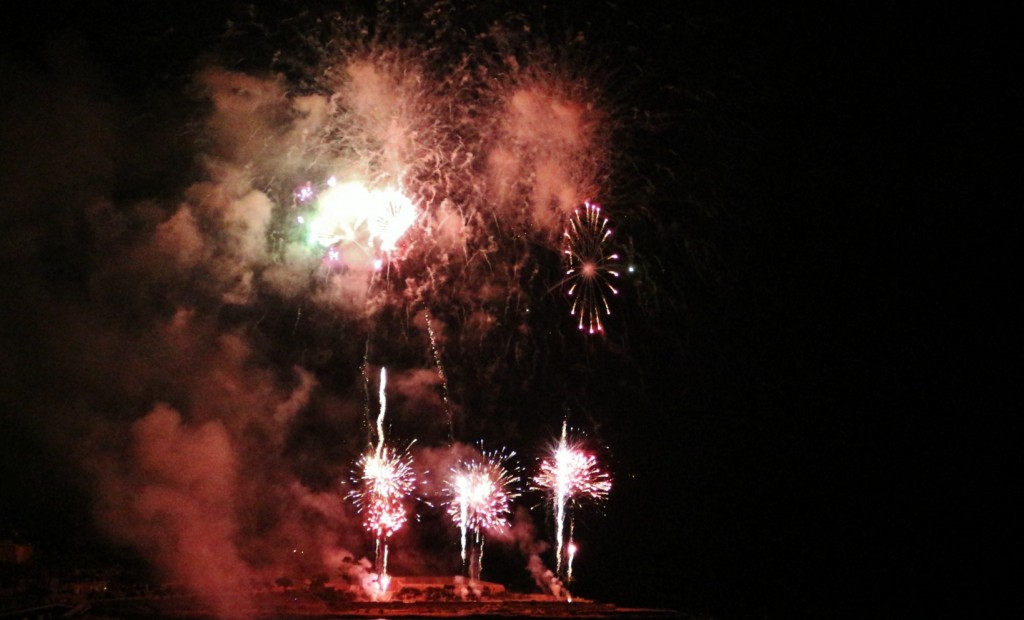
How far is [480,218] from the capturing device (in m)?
14.6

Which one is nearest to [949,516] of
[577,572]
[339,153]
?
[577,572]

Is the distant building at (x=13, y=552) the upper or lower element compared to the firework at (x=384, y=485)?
lower

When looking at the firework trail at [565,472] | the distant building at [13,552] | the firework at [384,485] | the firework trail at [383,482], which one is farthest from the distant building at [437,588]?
the distant building at [13,552]

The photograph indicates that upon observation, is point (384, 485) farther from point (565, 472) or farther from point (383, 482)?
point (565, 472)

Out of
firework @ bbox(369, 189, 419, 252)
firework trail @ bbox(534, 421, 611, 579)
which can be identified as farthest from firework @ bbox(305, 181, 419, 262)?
firework trail @ bbox(534, 421, 611, 579)

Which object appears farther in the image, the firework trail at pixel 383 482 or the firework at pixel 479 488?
the firework at pixel 479 488

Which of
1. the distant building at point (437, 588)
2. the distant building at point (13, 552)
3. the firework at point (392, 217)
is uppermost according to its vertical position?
the firework at point (392, 217)

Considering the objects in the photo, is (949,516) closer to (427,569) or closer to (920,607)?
(920,607)

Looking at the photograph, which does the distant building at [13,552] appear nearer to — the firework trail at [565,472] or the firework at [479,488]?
the firework at [479,488]

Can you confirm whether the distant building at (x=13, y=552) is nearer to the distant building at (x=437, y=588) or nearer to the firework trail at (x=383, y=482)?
the distant building at (x=437, y=588)

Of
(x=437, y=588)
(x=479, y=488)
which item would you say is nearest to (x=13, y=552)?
(x=437, y=588)

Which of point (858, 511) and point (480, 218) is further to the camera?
point (858, 511)

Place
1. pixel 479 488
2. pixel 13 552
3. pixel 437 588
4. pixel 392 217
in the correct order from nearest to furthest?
pixel 392 217 → pixel 13 552 → pixel 479 488 → pixel 437 588

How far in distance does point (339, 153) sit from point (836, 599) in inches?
820
